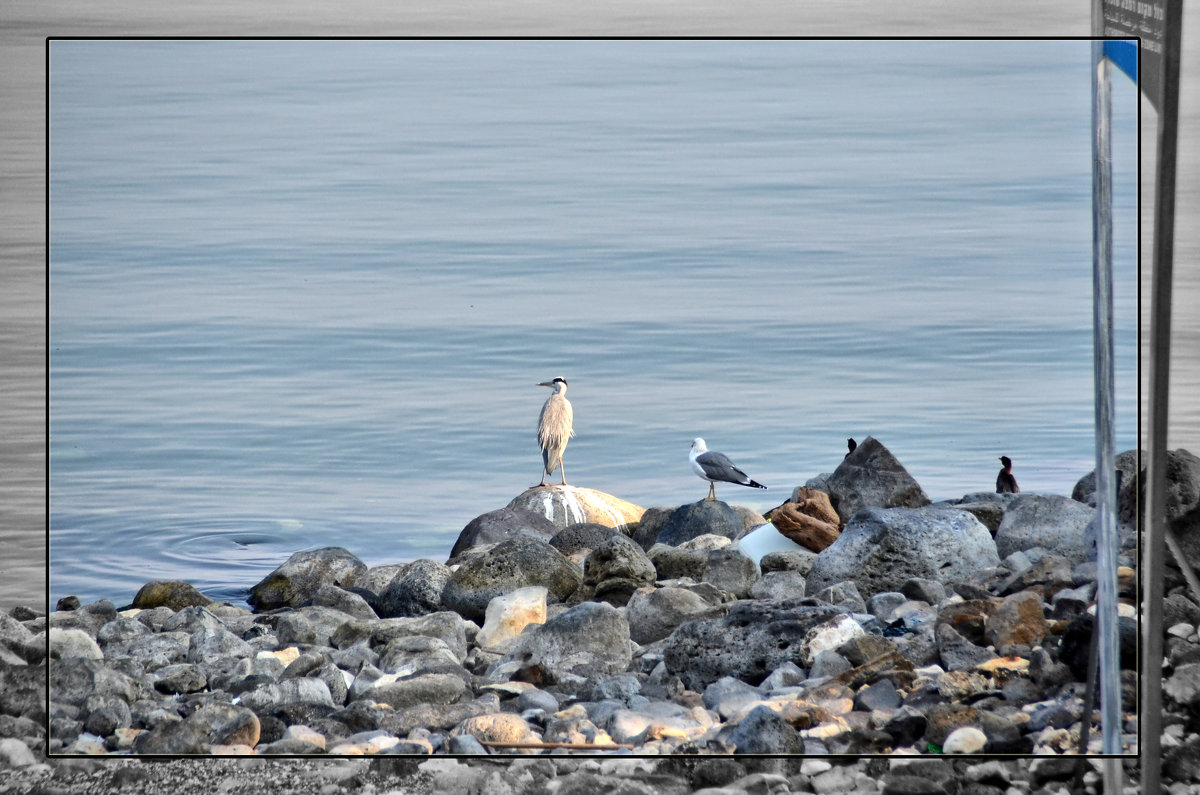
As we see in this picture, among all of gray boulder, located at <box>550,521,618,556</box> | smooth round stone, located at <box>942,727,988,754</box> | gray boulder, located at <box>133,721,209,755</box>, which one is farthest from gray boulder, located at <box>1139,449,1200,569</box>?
gray boulder, located at <box>133,721,209,755</box>

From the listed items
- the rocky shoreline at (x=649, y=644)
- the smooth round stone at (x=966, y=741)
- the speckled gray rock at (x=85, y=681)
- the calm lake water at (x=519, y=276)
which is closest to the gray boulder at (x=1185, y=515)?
the rocky shoreline at (x=649, y=644)

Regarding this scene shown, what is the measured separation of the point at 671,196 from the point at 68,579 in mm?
1463

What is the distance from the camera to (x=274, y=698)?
2.68 metres

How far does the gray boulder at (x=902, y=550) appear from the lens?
277 cm

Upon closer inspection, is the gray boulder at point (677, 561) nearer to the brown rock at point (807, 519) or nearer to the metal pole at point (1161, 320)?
the brown rock at point (807, 519)

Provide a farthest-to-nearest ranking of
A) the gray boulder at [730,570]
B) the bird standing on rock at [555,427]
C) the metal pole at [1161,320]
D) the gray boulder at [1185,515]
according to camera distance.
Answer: the gray boulder at [1185,515] → the gray boulder at [730,570] → the bird standing on rock at [555,427] → the metal pole at [1161,320]

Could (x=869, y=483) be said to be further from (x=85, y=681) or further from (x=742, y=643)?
(x=85, y=681)

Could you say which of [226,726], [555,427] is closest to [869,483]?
[555,427]

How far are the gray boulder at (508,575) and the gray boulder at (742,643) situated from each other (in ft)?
0.88

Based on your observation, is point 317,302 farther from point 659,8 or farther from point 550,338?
point 659,8

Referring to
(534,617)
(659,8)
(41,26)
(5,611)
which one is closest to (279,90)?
(534,617)

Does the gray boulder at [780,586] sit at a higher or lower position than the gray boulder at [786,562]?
lower

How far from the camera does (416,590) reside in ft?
8.94

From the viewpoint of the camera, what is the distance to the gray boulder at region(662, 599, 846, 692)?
2.62 metres
